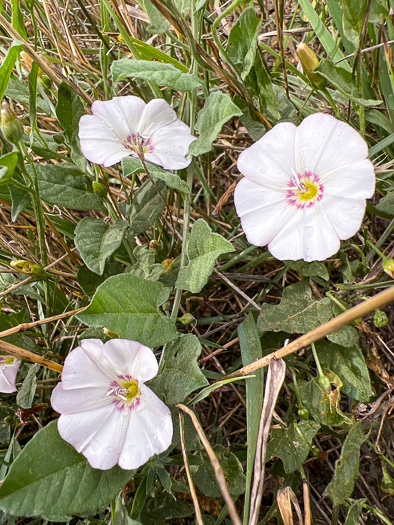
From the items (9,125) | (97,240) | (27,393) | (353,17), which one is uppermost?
(353,17)

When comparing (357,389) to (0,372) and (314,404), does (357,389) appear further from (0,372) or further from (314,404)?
(0,372)

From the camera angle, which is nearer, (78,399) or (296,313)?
(78,399)

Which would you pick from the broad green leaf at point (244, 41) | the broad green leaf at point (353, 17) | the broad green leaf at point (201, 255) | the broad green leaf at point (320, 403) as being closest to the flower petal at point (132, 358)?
the broad green leaf at point (201, 255)

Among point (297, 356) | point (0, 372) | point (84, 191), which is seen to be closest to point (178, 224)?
point (84, 191)

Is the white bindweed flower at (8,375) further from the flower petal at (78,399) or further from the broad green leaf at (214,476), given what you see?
the broad green leaf at (214,476)

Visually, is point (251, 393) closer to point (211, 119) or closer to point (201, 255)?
point (201, 255)

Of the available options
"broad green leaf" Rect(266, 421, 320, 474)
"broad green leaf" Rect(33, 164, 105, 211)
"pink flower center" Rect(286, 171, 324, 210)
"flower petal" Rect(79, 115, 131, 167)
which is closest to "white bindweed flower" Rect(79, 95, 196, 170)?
"flower petal" Rect(79, 115, 131, 167)

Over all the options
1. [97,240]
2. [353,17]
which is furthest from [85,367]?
[353,17]
